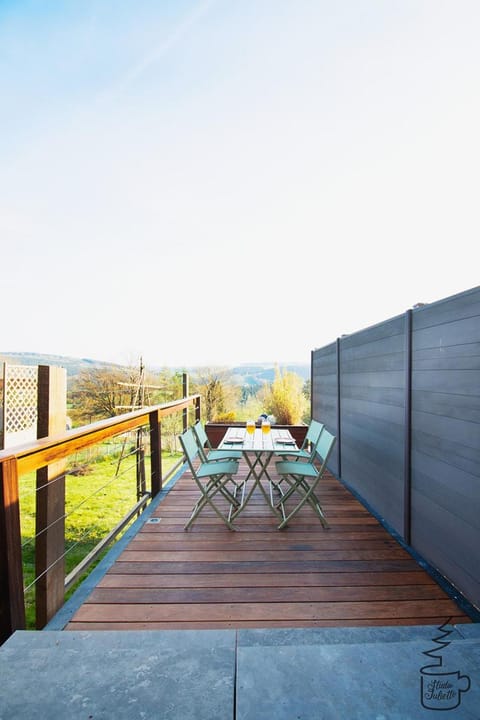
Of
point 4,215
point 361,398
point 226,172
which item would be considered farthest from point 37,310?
point 361,398

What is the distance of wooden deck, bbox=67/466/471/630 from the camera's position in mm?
1812

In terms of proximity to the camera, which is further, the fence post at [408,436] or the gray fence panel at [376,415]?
the gray fence panel at [376,415]

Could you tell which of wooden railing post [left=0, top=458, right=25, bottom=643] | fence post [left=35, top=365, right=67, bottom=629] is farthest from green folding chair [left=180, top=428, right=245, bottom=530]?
wooden railing post [left=0, top=458, right=25, bottom=643]

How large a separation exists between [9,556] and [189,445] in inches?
77.5

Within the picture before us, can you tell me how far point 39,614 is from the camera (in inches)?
68.6

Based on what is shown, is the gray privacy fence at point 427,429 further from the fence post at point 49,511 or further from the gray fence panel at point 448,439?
the fence post at point 49,511

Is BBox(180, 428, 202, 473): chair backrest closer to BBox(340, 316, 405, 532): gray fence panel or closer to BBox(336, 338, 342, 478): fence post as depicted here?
BBox(340, 316, 405, 532): gray fence panel

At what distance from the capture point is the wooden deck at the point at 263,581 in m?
1.81

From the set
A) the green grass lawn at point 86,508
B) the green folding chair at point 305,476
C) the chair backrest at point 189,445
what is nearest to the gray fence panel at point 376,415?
the green folding chair at point 305,476

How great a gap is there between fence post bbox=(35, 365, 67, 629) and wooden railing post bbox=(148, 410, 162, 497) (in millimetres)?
1671

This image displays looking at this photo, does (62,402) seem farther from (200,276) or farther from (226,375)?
(200,276)

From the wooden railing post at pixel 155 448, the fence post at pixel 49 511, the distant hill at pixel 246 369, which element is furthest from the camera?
the distant hill at pixel 246 369

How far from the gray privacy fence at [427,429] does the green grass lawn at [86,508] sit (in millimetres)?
3013

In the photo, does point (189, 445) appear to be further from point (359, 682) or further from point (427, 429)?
point (359, 682)
